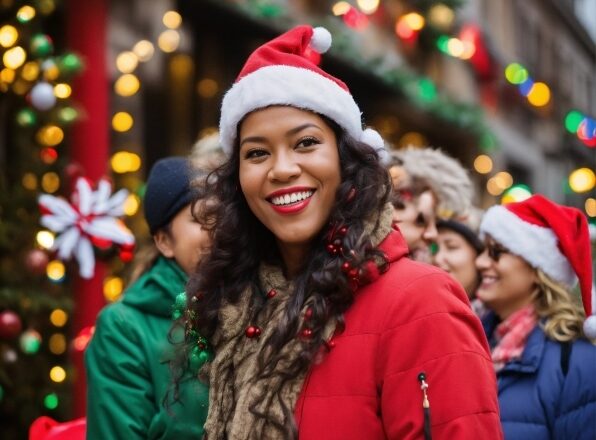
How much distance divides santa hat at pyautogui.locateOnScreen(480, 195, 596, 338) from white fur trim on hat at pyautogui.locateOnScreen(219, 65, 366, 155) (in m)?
1.54

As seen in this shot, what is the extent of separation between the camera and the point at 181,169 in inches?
141

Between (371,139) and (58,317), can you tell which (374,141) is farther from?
(58,317)

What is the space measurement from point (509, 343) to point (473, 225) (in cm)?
101

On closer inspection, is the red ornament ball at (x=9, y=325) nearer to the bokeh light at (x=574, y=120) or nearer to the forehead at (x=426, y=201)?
the forehead at (x=426, y=201)

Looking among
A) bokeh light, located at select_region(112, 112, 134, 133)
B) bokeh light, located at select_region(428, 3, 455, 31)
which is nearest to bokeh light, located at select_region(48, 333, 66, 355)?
bokeh light, located at select_region(112, 112, 134, 133)

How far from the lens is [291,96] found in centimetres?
229

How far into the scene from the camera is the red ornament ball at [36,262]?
15.6 ft

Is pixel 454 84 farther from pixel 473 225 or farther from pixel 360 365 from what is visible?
pixel 360 365

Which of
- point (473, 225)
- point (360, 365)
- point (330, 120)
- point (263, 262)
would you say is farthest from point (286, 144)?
point (473, 225)

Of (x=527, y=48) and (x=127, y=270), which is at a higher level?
(x=527, y=48)

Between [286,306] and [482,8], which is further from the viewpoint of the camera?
[482,8]

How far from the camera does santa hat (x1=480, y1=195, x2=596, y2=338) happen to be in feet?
11.8

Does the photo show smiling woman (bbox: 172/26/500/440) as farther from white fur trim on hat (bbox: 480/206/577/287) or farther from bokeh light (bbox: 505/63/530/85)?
bokeh light (bbox: 505/63/530/85)

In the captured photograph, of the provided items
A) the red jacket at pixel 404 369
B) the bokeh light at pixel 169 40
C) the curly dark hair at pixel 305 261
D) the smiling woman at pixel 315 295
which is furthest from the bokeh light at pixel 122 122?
the red jacket at pixel 404 369
